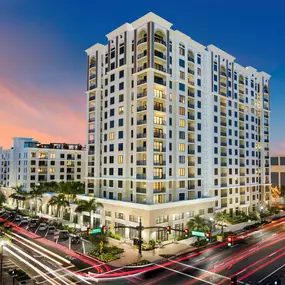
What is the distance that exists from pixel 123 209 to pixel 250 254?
2287 centimetres

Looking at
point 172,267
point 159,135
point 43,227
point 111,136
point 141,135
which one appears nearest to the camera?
point 172,267

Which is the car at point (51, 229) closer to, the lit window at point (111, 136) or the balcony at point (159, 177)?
the lit window at point (111, 136)

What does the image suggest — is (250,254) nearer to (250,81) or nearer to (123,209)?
(123,209)

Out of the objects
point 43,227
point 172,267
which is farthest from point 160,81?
point 43,227

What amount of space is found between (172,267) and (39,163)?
67232mm

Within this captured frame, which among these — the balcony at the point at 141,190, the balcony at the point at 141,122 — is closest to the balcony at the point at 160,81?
the balcony at the point at 141,122

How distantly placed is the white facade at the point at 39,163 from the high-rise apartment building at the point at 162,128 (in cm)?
3350

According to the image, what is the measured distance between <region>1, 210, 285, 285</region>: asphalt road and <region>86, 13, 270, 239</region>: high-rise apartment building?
10.7 metres

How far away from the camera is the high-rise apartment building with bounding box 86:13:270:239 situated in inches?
1975

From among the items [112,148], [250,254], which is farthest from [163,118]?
[250,254]

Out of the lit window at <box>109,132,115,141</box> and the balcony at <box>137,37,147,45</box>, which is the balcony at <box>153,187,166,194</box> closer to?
the lit window at <box>109,132,115,141</box>

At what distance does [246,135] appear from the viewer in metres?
75.6

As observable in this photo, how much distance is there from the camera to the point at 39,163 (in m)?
88.9

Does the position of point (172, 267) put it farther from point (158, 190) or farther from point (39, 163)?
point (39, 163)
